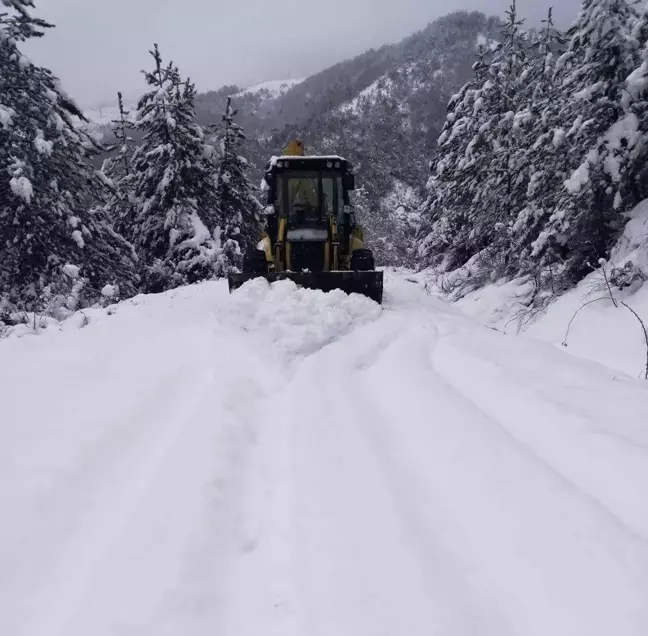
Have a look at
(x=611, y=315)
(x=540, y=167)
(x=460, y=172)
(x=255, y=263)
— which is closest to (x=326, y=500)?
(x=611, y=315)

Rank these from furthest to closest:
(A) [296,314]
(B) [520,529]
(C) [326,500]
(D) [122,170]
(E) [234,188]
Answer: (D) [122,170], (E) [234,188], (A) [296,314], (C) [326,500], (B) [520,529]

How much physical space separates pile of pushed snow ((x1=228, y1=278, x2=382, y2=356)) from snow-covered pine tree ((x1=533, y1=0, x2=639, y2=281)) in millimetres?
4480

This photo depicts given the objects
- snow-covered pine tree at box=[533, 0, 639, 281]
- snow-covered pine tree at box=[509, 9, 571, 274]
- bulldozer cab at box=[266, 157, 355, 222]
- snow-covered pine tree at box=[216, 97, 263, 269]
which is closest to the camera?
snow-covered pine tree at box=[533, 0, 639, 281]

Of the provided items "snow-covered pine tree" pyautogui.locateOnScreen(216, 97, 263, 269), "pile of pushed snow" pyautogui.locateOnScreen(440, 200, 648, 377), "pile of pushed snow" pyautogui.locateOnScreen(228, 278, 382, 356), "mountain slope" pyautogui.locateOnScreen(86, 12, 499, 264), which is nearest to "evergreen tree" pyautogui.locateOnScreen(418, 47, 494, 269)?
"snow-covered pine tree" pyautogui.locateOnScreen(216, 97, 263, 269)

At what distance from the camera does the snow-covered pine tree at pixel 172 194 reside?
1692cm

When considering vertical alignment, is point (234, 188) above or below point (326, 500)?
above

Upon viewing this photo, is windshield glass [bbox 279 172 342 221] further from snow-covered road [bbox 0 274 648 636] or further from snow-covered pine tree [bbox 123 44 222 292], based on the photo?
snow-covered pine tree [bbox 123 44 222 292]

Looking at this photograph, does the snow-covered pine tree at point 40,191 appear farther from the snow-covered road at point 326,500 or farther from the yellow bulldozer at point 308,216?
the snow-covered road at point 326,500

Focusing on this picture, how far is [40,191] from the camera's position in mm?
11445

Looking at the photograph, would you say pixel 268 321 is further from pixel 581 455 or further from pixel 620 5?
pixel 620 5

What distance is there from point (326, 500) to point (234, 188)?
Answer: 18401mm

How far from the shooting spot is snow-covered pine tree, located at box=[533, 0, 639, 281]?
8289 millimetres

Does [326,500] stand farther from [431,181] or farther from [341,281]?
[431,181]

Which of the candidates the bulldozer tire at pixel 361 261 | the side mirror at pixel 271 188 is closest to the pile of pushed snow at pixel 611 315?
the bulldozer tire at pixel 361 261
